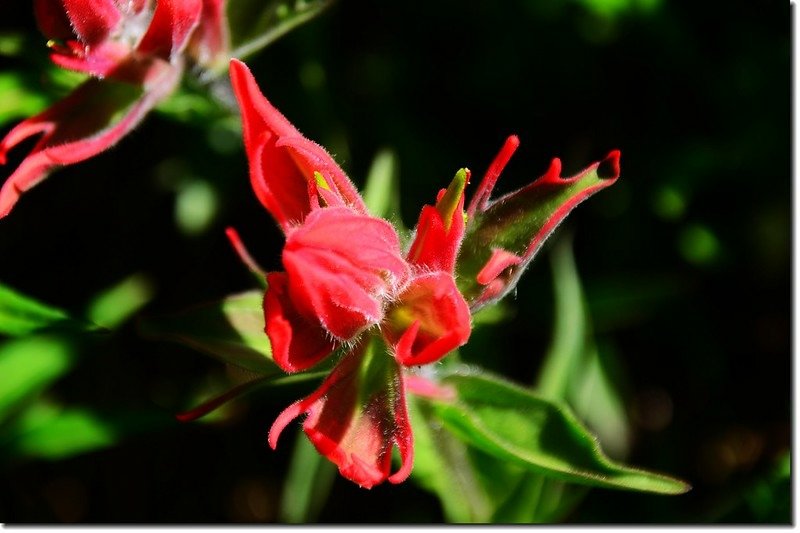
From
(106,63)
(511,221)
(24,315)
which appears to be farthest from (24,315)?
(511,221)

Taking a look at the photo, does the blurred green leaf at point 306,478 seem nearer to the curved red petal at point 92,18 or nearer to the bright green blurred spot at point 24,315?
the bright green blurred spot at point 24,315

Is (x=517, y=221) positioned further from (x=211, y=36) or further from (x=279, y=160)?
(x=211, y=36)

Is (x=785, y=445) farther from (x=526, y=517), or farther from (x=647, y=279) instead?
(x=526, y=517)

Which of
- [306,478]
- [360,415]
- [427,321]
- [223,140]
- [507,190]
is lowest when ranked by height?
[306,478]

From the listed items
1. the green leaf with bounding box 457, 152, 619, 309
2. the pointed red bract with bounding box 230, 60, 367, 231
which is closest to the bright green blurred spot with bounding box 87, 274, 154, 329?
the pointed red bract with bounding box 230, 60, 367, 231

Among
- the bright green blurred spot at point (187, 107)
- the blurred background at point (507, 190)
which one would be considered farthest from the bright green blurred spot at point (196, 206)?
the bright green blurred spot at point (187, 107)
